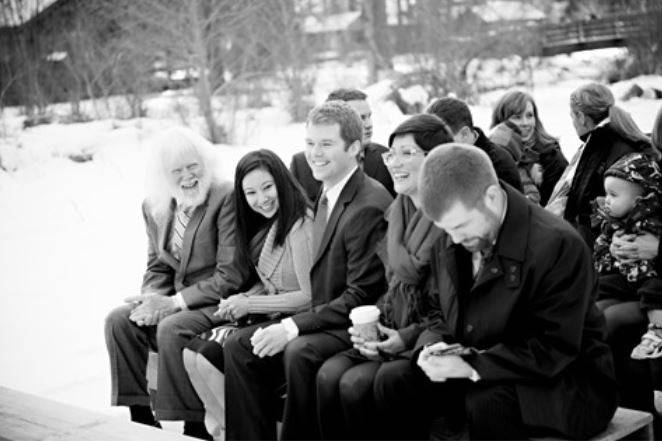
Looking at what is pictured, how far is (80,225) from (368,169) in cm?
810

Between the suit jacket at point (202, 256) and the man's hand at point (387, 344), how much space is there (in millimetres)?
1100

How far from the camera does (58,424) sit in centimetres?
392

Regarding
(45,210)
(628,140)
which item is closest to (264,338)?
(628,140)

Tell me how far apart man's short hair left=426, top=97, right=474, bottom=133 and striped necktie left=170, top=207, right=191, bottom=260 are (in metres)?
1.54

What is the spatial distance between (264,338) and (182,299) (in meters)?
0.95

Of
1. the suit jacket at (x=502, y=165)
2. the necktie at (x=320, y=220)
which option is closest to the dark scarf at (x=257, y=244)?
the necktie at (x=320, y=220)

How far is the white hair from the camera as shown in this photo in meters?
4.84

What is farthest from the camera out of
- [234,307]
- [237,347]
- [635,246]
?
[234,307]

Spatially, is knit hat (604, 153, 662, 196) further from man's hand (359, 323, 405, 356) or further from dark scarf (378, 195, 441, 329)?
man's hand (359, 323, 405, 356)

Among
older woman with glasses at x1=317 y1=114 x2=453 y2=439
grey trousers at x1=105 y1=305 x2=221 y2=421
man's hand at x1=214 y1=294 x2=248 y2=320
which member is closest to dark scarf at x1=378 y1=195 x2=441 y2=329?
older woman with glasses at x1=317 y1=114 x2=453 y2=439

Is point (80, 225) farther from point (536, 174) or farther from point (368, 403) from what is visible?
point (368, 403)

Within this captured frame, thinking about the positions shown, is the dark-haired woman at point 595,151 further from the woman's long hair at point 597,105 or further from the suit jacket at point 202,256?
the suit jacket at point 202,256

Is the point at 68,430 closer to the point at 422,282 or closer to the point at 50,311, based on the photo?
the point at 422,282

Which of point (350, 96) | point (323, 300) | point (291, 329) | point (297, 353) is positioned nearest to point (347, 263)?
point (323, 300)
